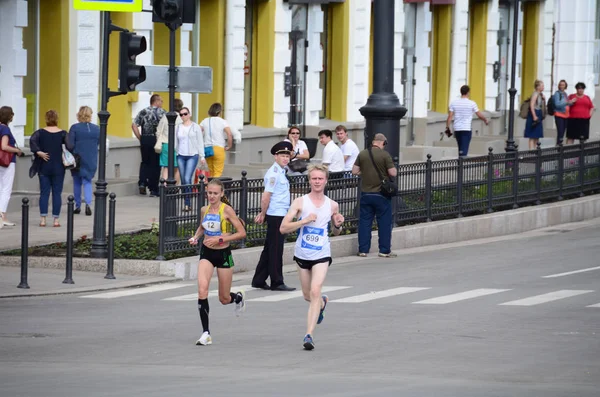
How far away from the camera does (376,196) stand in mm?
21141

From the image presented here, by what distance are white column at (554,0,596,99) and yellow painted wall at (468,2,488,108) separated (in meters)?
5.99

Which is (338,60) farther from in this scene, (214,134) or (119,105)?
(214,134)

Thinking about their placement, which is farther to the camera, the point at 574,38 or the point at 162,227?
the point at 574,38

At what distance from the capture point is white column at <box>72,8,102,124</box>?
26.7 m

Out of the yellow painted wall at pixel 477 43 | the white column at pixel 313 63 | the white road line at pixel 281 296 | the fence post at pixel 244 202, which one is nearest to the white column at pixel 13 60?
the fence post at pixel 244 202

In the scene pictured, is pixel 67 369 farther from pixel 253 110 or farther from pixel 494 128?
pixel 494 128

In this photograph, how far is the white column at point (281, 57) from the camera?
1310 inches

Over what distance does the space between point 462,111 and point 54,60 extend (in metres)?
9.05

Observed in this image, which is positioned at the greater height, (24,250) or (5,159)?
(5,159)

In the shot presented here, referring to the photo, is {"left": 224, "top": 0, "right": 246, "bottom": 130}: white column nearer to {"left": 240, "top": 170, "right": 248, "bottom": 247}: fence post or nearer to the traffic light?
{"left": 240, "top": 170, "right": 248, "bottom": 247}: fence post

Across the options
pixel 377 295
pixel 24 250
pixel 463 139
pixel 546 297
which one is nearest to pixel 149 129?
pixel 463 139

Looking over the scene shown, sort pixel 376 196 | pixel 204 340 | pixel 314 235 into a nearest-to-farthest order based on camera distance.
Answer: pixel 204 340 < pixel 314 235 < pixel 376 196

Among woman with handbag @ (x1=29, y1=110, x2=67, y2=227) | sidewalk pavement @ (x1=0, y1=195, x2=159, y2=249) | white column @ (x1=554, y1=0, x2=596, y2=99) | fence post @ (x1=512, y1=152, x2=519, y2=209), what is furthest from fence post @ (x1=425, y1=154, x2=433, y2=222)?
white column @ (x1=554, y1=0, x2=596, y2=99)

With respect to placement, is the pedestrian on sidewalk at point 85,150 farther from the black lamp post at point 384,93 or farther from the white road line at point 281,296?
the white road line at point 281,296
